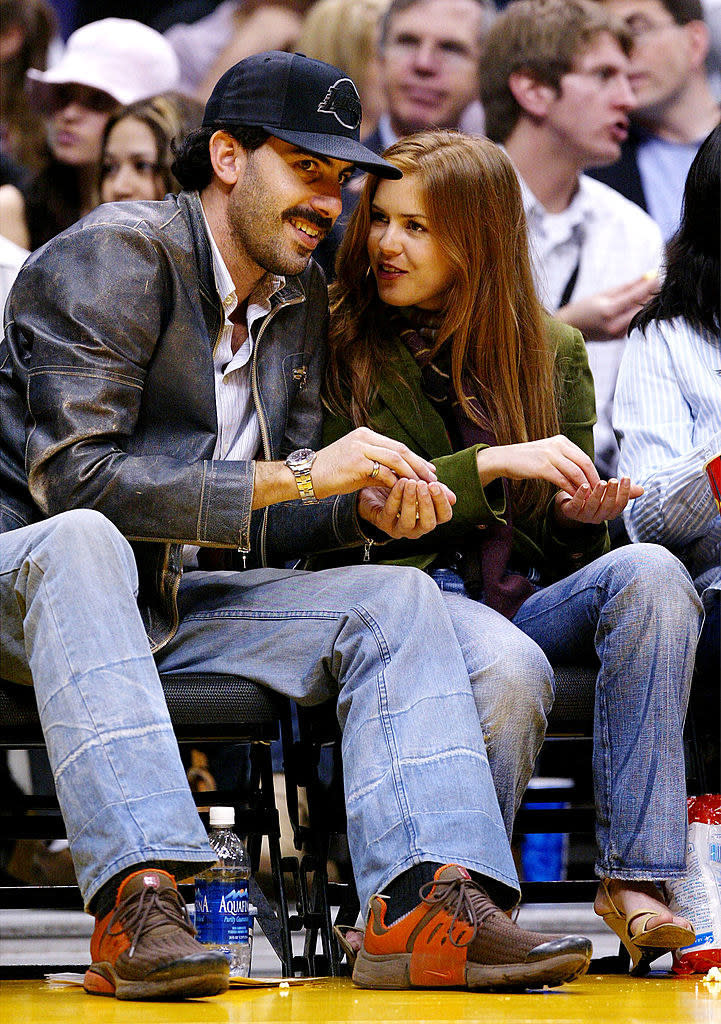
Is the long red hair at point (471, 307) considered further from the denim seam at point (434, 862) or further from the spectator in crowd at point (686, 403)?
the denim seam at point (434, 862)

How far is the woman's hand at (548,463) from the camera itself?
2418 millimetres

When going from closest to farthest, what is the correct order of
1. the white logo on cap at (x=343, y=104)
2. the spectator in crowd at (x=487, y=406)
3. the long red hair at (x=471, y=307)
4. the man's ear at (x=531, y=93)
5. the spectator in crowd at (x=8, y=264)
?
the spectator in crowd at (x=487, y=406), the white logo on cap at (x=343, y=104), the long red hair at (x=471, y=307), the spectator in crowd at (x=8, y=264), the man's ear at (x=531, y=93)

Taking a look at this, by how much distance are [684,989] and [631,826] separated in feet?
0.89

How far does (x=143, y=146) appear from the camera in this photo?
12.2 ft

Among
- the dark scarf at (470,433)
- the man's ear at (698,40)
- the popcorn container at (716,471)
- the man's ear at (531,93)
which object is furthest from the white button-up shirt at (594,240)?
the popcorn container at (716,471)

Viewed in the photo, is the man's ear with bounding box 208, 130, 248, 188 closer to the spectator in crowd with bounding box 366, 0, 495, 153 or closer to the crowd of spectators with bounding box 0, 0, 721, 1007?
the crowd of spectators with bounding box 0, 0, 721, 1007

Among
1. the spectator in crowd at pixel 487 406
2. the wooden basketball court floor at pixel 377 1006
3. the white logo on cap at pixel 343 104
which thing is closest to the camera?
the wooden basketball court floor at pixel 377 1006

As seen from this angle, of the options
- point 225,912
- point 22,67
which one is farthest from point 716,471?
point 22,67

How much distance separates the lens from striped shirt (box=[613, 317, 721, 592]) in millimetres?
2676

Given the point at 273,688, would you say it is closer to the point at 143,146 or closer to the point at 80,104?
the point at 143,146

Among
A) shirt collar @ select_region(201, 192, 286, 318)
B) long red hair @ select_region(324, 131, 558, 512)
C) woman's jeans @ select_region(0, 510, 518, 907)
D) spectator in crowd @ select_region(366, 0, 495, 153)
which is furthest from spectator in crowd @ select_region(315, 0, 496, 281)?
woman's jeans @ select_region(0, 510, 518, 907)

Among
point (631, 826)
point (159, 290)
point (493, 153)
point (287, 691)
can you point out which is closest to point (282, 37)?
point (493, 153)

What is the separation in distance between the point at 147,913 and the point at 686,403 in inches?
64.4

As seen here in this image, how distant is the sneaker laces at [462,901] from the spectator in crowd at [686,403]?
876 millimetres
